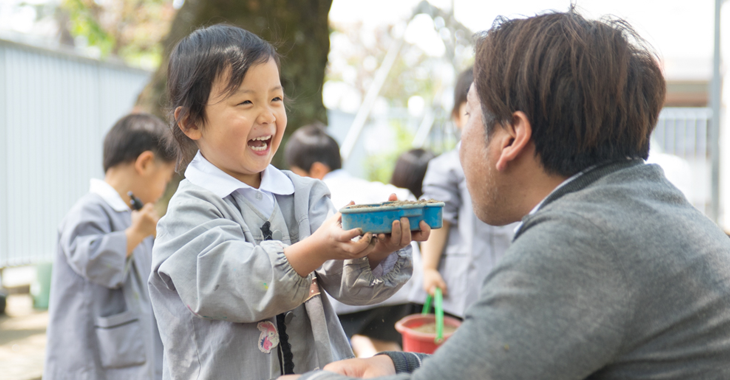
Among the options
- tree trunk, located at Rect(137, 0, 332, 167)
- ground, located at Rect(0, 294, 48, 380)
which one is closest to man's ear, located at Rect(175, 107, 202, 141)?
tree trunk, located at Rect(137, 0, 332, 167)

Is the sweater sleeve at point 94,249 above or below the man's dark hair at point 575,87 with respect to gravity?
below

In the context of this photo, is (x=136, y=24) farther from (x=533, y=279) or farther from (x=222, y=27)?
(x=533, y=279)

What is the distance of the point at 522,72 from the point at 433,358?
654 millimetres

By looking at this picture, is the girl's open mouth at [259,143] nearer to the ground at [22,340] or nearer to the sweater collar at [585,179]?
the sweater collar at [585,179]

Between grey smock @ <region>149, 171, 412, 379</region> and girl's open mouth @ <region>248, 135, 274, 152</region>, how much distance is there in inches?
5.7

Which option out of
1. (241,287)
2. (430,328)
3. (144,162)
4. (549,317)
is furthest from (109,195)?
(549,317)

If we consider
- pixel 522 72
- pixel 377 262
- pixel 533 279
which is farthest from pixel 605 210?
pixel 377 262

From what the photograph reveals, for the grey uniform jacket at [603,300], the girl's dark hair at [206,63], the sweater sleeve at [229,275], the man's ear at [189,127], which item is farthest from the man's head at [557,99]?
the man's ear at [189,127]

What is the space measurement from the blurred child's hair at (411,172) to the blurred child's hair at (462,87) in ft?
3.61

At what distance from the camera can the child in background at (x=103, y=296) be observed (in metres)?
2.88

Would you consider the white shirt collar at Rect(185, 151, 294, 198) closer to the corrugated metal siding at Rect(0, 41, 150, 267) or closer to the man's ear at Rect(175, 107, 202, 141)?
the man's ear at Rect(175, 107, 202, 141)

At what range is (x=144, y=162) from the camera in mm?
3258

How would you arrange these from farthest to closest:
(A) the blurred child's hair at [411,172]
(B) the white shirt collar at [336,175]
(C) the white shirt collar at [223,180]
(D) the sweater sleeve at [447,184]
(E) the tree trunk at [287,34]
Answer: (A) the blurred child's hair at [411,172]
(E) the tree trunk at [287,34]
(B) the white shirt collar at [336,175]
(D) the sweater sleeve at [447,184]
(C) the white shirt collar at [223,180]

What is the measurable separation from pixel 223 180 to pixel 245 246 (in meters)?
0.30
